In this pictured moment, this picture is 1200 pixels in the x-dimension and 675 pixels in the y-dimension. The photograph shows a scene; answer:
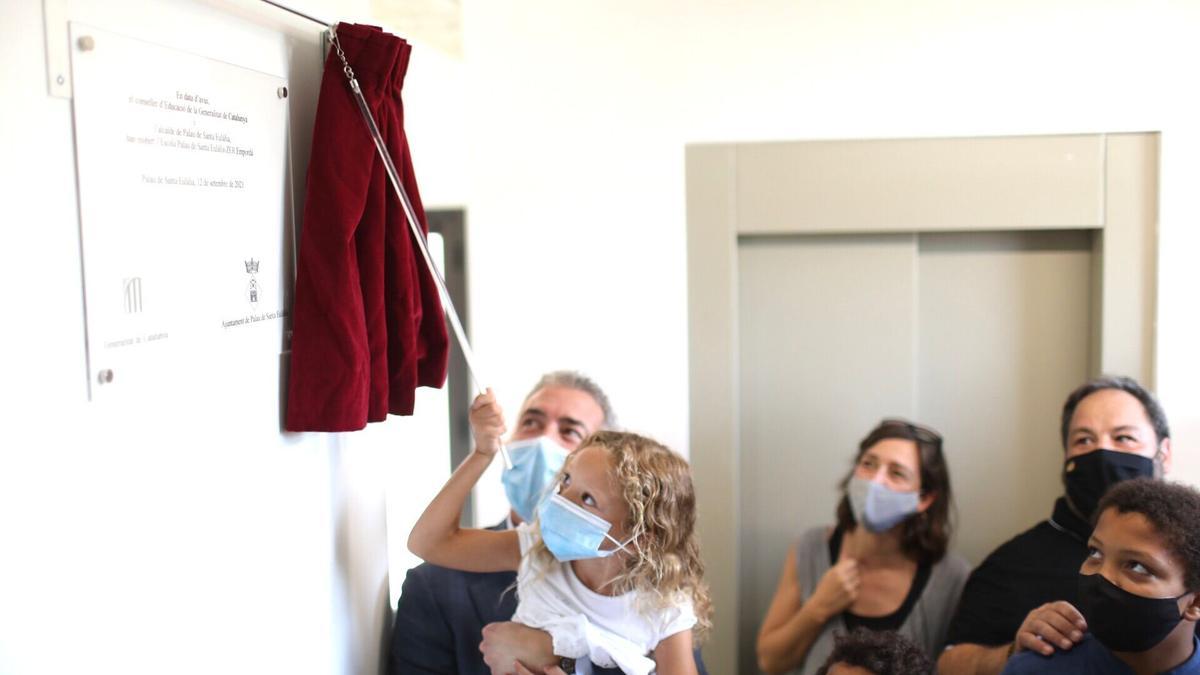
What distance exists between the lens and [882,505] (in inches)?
93.7

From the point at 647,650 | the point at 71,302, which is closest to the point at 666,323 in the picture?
the point at 647,650

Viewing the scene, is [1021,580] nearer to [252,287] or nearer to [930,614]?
[930,614]

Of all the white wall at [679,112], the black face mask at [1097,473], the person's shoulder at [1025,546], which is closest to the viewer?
the black face mask at [1097,473]

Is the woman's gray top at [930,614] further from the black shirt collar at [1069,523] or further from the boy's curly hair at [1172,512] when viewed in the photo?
the boy's curly hair at [1172,512]

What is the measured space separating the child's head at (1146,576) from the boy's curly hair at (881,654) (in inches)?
12.9

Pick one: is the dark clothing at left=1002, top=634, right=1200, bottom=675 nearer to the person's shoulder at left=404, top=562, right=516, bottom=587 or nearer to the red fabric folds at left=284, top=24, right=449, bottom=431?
the person's shoulder at left=404, top=562, right=516, bottom=587

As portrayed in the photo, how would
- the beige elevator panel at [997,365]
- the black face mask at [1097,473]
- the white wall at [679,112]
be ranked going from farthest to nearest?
1. the beige elevator panel at [997,365]
2. the white wall at [679,112]
3. the black face mask at [1097,473]

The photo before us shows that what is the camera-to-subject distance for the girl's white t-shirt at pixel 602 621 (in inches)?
62.4

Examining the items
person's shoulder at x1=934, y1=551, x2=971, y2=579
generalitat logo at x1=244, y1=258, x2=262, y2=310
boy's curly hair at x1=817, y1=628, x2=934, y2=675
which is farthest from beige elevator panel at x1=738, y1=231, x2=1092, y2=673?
generalitat logo at x1=244, y1=258, x2=262, y2=310

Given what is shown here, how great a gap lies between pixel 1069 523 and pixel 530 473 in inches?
45.6

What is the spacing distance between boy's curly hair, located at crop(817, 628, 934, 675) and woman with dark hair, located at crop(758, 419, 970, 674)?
46 centimetres

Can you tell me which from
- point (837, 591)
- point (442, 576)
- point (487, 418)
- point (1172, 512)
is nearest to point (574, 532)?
point (487, 418)

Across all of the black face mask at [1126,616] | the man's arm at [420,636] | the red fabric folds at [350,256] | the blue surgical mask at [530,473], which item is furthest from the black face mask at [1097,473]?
the red fabric folds at [350,256]

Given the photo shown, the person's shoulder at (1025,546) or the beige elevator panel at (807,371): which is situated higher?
the beige elevator panel at (807,371)
